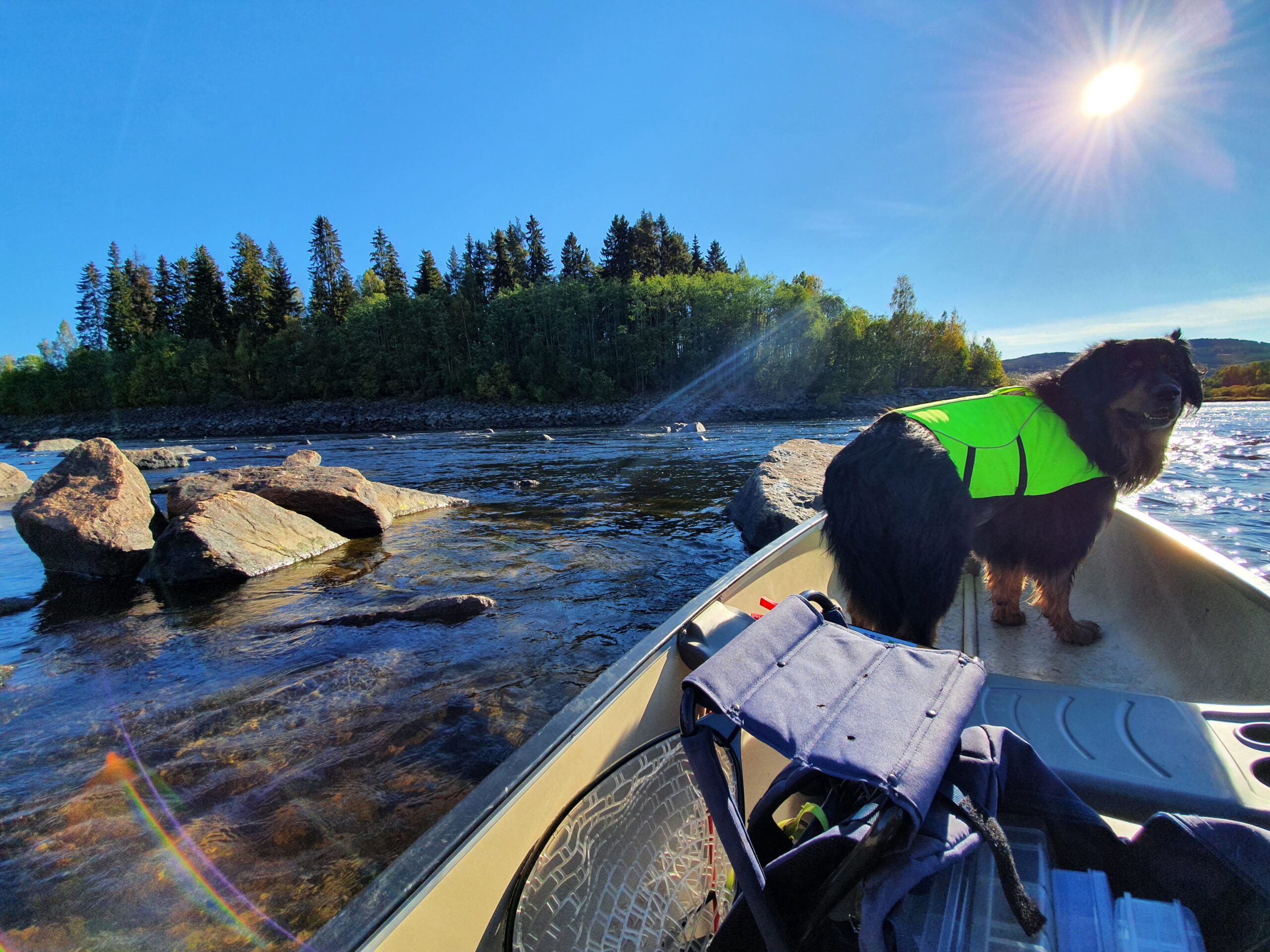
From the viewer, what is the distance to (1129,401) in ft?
8.69

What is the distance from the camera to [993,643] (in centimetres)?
306

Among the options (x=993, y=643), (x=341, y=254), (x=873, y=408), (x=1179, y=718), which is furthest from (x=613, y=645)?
(x=341, y=254)

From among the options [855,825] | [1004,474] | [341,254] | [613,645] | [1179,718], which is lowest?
[613,645]

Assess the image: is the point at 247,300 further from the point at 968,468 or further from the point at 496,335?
the point at 968,468

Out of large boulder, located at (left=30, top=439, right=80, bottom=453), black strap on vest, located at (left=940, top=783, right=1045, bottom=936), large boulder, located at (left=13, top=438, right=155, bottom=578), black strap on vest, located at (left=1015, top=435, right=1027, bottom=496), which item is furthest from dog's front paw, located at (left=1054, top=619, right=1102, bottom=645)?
large boulder, located at (left=30, top=439, right=80, bottom=453)

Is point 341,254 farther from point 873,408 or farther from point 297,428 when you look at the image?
point 873,408

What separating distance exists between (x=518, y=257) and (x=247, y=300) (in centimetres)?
2936

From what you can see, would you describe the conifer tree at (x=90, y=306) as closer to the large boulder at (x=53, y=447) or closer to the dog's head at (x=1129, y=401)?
the large boulder at (x=53, y=447)

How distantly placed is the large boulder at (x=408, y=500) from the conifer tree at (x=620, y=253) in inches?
2148

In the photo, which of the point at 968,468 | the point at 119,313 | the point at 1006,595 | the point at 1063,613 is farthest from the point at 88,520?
the point at 119,313

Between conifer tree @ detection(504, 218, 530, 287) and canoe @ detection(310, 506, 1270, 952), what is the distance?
65.8m

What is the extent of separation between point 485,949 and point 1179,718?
2132mm

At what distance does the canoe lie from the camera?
0.99 meters

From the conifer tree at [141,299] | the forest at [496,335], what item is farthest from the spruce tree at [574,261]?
the conifer tree at [141,299]
